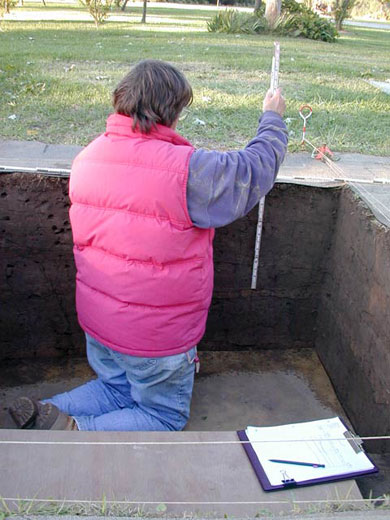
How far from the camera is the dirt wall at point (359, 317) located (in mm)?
2822

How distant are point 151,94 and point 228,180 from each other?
1.43 feet

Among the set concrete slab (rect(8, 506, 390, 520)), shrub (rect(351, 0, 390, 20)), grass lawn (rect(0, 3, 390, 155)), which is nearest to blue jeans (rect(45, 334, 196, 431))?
concrete slab (rect(8, 506, 390, 520))

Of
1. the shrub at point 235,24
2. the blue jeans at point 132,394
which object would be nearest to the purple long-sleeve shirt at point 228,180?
the blue jeans at point 132,394

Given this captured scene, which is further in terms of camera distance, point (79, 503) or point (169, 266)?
point (169, 266)

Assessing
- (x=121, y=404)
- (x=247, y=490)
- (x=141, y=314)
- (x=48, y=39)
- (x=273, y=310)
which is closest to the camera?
(x=247, y=490)

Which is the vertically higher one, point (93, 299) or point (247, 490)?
point (93, 299)

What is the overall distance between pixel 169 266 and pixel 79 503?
1.02m

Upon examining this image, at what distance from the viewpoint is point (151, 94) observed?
7.14 feet

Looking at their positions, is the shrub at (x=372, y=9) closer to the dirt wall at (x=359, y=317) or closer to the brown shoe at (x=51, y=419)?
the dirt wall at (x=359, y=317)

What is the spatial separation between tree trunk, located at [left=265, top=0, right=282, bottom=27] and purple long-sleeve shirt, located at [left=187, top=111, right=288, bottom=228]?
14.2m

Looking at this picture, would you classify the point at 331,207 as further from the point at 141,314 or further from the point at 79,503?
the point at 79,503

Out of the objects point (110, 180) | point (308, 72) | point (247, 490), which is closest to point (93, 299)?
point (110, 180)

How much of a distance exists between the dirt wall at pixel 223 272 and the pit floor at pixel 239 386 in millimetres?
90

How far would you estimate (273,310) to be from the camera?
144 inches
